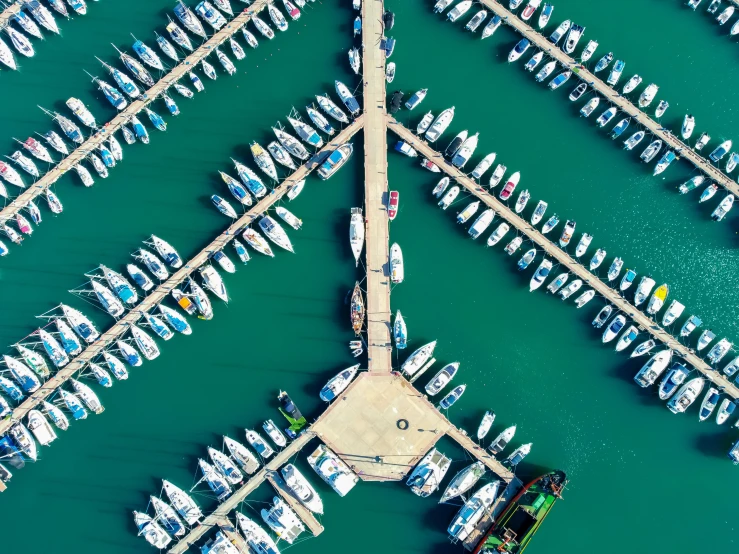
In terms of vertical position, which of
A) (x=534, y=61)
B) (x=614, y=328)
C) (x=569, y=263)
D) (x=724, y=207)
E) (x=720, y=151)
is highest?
(x=534, y=61)

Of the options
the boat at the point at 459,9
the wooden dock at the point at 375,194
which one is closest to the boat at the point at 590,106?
the boat at the point at 459,9

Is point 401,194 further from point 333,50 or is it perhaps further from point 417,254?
point 333,50

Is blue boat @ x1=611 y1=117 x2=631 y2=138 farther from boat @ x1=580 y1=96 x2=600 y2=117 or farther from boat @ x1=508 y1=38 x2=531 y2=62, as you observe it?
boat @ x1=508 y1=38 x2=531 y2=62

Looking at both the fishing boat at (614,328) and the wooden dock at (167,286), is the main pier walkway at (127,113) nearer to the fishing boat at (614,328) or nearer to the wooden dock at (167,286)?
the wooden dock at (167,286)

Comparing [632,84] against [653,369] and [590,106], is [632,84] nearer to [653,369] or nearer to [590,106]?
[590,106]

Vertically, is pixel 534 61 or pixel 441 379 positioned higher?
pixel 534 61

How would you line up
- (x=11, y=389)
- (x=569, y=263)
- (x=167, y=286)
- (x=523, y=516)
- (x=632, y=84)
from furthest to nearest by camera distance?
(x=632, y=84)
(x=569, y=263)
(x=167, y=286)
(x=11, y=389)
(x=523, y=516)

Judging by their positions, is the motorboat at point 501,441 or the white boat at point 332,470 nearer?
the white boat at point 332,470

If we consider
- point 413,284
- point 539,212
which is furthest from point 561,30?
point 413,284
